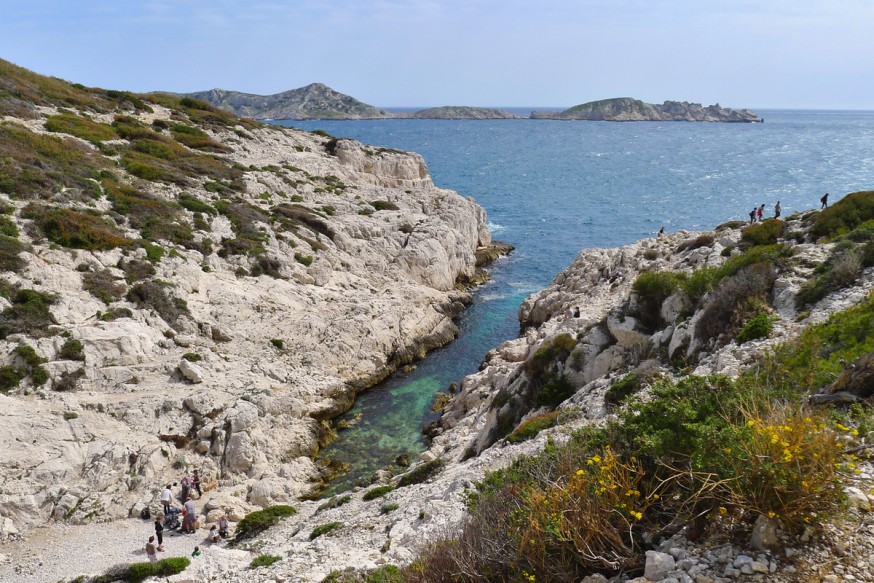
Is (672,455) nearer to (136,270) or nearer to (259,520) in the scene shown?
(259,520)

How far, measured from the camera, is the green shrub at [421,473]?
2089cm

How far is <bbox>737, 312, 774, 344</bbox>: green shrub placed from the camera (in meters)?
15.2

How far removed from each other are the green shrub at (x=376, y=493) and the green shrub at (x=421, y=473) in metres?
0.51

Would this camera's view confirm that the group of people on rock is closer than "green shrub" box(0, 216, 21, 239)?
Yes

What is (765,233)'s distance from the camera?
25.3m

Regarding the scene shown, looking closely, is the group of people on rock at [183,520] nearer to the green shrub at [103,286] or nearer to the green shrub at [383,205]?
the green shrub at [103,286]

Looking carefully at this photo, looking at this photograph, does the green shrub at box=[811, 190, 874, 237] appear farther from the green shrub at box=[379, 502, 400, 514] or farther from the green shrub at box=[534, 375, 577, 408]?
the green shrub at box=[379, 502, 400, 514]

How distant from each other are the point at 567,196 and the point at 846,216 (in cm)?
7358

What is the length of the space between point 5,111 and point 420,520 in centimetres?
5121

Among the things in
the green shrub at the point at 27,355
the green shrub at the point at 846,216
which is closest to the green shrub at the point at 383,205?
the green shrub at the point at 27,355

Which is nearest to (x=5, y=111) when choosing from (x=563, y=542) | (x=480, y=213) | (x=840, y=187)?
(x=480, y=213)

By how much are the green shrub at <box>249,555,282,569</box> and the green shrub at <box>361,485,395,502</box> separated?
533 cm

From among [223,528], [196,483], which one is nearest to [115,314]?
[196,483]

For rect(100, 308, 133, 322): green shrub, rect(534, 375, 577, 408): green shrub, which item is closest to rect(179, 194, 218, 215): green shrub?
rect(100, 308, 133, 322): green shrub
